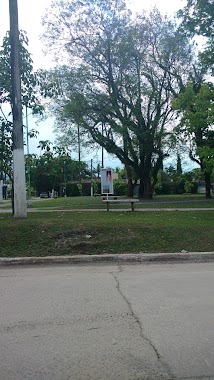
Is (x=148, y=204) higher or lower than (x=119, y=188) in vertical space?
lower

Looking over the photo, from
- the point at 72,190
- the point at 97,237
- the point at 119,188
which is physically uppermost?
the point at 119,188

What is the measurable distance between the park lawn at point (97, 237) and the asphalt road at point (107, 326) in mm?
1765

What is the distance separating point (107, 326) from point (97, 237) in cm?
530

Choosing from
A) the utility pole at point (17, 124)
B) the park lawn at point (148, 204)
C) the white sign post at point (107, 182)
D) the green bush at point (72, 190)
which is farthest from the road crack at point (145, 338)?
the green bush at point (72, 190)

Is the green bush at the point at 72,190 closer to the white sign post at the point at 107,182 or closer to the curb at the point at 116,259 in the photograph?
the white sign post at the point at 107,182

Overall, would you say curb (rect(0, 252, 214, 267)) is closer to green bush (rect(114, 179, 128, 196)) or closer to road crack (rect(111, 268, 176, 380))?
road crack (rect(111, 268, 176, 380))

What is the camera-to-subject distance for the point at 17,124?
453 inches

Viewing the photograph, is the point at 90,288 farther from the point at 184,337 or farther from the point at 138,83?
the point at 138,83

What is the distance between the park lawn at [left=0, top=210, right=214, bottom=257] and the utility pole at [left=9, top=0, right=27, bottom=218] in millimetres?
684

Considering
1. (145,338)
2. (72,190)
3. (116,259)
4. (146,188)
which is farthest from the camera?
(72,190)

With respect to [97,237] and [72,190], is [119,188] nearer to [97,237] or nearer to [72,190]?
[72,190]

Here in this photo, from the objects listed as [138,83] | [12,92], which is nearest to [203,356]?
[12,92]

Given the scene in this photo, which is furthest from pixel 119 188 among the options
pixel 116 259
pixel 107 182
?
pixel 116 259

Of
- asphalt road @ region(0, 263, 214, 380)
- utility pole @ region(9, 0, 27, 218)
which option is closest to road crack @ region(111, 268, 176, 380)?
asphalt road @ region(0, 263, 214, 380)
